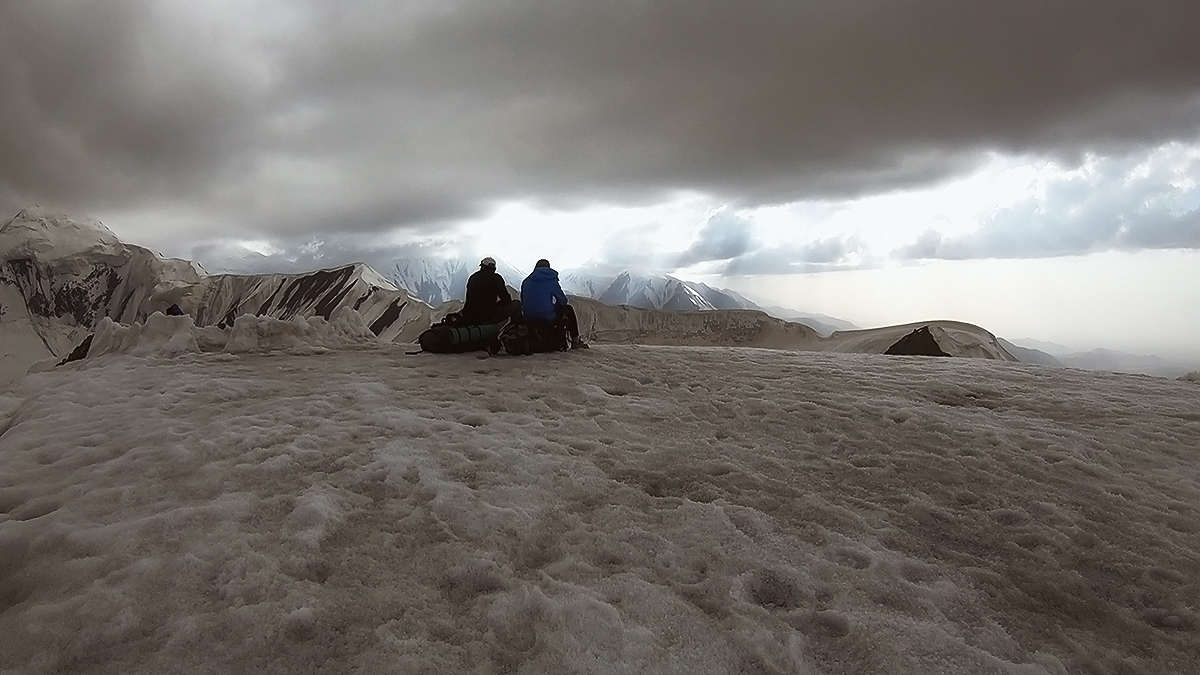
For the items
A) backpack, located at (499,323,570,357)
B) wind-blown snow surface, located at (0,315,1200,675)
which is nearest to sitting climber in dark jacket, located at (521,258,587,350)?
backpack, located at (499,323,570,357)

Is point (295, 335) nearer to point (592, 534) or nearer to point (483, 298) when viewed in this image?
point (483, 298)

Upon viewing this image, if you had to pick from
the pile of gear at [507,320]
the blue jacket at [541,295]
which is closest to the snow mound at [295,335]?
the pile of gear at [507,320]

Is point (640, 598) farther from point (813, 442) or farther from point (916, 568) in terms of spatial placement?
point (813, 442)

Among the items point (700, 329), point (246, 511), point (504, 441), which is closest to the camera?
point (246, 511)

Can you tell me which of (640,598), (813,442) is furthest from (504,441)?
(813,442)

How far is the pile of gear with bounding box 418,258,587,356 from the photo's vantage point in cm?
1091

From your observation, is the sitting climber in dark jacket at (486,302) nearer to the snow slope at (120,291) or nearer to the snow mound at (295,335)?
the snow mound at (295,335)

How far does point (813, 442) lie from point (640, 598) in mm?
3323

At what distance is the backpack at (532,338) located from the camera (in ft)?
35.4

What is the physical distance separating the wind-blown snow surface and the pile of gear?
3.27 metres

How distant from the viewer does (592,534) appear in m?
4.27

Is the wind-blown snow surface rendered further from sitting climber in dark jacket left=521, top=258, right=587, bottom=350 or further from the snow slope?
the snow slope

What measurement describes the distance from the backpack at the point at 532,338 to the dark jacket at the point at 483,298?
0.76m

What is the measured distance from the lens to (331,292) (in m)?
127
